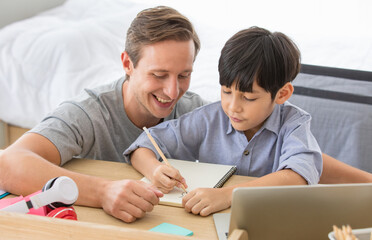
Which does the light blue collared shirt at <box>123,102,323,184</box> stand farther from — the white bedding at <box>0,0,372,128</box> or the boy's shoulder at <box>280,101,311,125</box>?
the white bedding at <box>0,0,372,128</box>

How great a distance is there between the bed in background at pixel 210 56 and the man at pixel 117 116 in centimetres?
67

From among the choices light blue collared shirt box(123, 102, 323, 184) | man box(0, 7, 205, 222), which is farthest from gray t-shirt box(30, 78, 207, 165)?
light blue collared shirt box(123, 102, 323, 184)

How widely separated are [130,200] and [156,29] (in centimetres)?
56

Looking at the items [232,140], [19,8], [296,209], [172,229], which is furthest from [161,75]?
[19,8]

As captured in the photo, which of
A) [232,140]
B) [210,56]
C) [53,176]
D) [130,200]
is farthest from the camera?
[210,56]

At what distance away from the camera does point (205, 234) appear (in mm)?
921

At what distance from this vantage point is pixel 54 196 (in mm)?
842

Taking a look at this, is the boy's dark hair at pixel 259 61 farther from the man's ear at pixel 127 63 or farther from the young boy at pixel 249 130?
the man's ear at pixel 127 63

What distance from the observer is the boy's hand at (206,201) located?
0.99m

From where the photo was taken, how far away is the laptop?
2.43ft

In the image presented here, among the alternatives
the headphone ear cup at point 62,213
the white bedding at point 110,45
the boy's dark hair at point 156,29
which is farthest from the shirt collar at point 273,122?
the white bedding at point 110,45

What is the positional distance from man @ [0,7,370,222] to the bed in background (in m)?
0.61

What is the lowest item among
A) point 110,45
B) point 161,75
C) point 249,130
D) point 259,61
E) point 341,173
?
point 110,45

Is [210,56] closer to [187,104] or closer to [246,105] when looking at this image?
[187,104]
